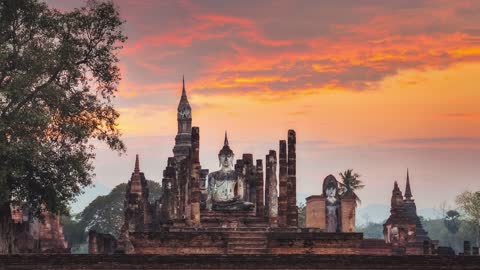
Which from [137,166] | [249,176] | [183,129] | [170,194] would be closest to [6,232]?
[249,176]

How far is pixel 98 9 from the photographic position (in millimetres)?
30516

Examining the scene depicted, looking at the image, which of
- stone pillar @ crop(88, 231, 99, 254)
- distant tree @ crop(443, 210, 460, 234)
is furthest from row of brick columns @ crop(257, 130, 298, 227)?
distant tree @ crop(443, 210, 460, 234)

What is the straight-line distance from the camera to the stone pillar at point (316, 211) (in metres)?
54.2

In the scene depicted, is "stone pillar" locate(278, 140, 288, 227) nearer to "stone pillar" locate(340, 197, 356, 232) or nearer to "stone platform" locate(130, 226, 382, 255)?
"stone platform" locate(130, 226, 382, 255)

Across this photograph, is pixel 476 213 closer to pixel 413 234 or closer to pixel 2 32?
pixel 413 234

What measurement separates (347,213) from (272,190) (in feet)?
53.2

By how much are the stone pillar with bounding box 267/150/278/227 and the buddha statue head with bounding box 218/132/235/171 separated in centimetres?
225

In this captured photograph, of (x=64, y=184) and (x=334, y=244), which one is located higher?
(x=64, y=184)

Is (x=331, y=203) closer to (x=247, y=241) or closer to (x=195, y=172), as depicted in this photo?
(x=195, y=172)

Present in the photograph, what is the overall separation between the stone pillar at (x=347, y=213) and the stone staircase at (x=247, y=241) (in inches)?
875

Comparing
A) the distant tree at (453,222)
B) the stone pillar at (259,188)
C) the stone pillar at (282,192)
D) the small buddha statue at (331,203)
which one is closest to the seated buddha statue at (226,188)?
the stone pillar at (282,192)

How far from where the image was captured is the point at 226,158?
131ft

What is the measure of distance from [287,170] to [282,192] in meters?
0.98

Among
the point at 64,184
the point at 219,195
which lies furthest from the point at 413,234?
the point at 64,184
